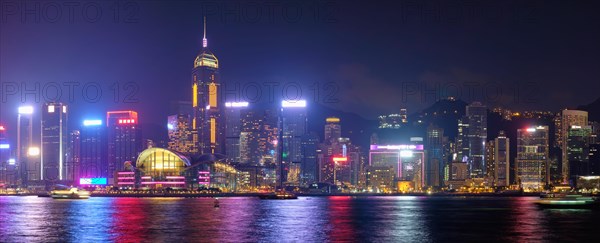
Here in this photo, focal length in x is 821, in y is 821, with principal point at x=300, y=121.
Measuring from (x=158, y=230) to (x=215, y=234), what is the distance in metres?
7.56

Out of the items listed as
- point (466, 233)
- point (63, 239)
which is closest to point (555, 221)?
point (466, 233)

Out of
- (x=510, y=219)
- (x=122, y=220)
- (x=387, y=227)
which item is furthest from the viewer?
(x=510, y=219)

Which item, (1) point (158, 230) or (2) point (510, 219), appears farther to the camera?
(2) point (510, 219)

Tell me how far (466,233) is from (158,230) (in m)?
30.9

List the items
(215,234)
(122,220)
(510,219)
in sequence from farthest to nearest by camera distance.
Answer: (510,219), (122,220), (215,234)

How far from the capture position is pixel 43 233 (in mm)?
80000

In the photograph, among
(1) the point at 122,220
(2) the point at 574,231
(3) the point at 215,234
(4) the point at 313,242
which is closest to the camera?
(4) the point at 313,242

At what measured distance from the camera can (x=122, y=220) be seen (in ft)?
329

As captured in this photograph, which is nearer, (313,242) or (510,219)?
(313,242)

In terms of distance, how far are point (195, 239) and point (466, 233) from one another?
2790cm

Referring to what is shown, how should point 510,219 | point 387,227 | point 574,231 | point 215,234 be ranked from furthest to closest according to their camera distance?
point 510,219 < point 387,227 < point 574,231 < point 215,234

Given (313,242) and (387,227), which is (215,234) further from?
(387,227)

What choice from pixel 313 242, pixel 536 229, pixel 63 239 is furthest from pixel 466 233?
pixel 63 239

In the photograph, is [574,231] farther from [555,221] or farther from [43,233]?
[43,233]
